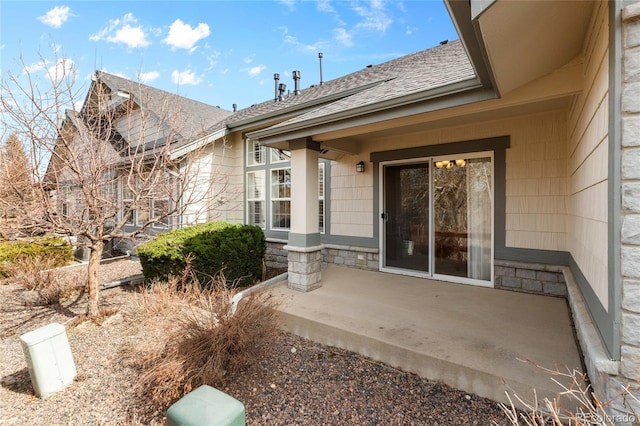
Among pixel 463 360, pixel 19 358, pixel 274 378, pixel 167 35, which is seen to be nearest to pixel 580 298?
pixel 463 360

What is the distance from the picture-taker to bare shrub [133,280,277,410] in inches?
106

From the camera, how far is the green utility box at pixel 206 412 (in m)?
1.67

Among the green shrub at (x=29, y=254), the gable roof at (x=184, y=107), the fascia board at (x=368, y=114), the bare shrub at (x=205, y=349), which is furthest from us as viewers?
the gable roof at (x=184, y=107)

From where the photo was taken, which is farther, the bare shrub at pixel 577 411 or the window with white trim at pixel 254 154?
the window with white trim at pixel 254 154

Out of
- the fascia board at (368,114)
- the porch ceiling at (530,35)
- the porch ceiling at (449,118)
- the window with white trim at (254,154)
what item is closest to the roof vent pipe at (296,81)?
the window with white trim at (254,154)

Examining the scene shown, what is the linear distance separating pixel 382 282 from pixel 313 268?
1350 mm

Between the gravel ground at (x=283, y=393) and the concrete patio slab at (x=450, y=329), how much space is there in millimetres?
170

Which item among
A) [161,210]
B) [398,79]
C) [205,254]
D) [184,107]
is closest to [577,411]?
[398,79]

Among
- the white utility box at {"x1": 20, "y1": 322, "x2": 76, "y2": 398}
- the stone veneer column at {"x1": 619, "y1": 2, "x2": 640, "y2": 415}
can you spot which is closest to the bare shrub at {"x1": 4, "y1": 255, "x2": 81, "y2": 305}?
the white utility box at {"x1": 20, "y1": 322, "x2": 76, "y2": 398}

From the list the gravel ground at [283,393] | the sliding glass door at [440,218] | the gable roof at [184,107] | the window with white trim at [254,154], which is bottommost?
the gravel ground at [283,393]

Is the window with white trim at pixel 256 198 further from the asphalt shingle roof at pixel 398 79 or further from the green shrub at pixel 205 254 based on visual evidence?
the green shrub at pixel 205 254

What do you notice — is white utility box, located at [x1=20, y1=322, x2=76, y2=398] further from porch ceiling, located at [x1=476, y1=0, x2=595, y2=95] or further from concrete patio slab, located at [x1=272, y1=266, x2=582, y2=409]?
porch ceiling, located at [x1=476, y1=0, x2=595, y2=95]

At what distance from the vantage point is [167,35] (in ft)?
26.2

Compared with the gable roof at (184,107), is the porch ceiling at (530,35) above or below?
below
